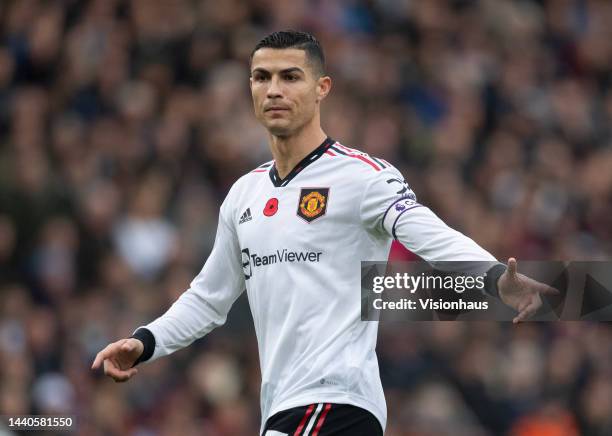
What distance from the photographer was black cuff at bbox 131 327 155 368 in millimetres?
5754

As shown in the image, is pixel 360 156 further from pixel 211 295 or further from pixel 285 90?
pixel 211 295

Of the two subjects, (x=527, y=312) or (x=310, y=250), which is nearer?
(x=527, y=312)

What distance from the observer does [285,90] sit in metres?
5.71

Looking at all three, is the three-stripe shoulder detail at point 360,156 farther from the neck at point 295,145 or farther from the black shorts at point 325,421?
the black shorts at point 325,421

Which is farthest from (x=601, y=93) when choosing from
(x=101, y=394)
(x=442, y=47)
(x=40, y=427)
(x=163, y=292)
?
(x=40, y=427)

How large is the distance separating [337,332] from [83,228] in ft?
22.4

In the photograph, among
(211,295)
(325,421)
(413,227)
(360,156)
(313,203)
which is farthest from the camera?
(211,295)

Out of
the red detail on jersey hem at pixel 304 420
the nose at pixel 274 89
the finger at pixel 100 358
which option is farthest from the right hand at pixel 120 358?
the nose at pixel 274 89

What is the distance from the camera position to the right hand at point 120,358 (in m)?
5.57

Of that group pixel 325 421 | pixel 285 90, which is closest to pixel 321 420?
pixel 325 421

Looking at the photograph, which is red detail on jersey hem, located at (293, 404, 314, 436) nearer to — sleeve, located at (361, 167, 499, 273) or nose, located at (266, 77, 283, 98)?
sleeve, located at (361, 167, 499, 273)

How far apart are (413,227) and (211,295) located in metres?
1.31

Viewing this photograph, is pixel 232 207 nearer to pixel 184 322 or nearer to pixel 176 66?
pixel 184 322

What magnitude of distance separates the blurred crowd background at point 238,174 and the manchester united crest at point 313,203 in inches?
182
